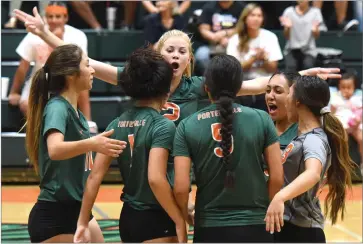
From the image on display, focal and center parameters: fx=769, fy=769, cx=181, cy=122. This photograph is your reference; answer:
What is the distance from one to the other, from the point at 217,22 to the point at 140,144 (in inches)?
243

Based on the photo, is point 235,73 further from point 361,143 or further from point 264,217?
point 361,143

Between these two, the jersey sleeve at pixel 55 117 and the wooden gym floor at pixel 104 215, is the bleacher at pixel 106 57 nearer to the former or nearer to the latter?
the wooden gym floor at pixel 104 215

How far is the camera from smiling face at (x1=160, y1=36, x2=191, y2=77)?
428 centimetres

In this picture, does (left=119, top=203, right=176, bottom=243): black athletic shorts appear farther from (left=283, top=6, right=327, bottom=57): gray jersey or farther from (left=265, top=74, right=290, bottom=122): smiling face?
(left=283, top=6, right=327, bottom=57): gray jersey

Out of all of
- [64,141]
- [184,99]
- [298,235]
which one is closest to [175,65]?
[184,99]

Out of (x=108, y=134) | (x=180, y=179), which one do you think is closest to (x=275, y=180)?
(x=180, y=179)

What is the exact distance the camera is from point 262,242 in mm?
3500

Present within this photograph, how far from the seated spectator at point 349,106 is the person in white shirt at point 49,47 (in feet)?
10.0

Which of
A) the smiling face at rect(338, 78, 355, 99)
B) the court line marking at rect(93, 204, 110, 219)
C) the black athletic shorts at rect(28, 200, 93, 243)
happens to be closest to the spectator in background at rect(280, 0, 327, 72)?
the smiling face at rect(338, 78, 355, 99)

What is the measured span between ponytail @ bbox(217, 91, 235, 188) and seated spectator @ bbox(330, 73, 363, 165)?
240 inches

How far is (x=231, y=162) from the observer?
136 inches

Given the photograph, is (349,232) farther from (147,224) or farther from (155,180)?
(155,180)

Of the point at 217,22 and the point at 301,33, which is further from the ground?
the point at 217,22

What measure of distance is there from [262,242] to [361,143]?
6.17m
